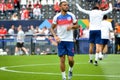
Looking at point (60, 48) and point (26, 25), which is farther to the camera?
point (26, 25)

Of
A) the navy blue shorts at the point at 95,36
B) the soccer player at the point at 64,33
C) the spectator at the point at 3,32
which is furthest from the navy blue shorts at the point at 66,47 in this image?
the spectator at the point at 3,32

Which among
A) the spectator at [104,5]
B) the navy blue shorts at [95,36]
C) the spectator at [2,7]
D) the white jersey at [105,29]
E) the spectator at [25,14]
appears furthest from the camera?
the spectator at [2,7]

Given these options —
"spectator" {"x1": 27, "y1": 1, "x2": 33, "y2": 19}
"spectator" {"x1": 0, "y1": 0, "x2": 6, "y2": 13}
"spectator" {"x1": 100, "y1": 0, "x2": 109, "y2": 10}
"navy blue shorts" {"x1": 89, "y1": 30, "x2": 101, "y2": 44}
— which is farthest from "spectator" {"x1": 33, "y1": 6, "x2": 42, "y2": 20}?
"navy blue shorts" {"x1": 89, "y1": 30, "x2": 101, "y2": 44}

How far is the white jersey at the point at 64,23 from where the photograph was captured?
42.8 ft

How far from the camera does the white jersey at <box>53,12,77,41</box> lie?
13.0 m

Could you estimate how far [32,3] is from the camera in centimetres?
4206

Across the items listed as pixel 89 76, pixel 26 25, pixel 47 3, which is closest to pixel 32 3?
pixel 47 3

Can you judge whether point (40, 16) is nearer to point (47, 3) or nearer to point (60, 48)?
point (47, 3)

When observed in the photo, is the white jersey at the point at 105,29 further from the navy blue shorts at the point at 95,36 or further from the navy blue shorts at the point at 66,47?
the navy blue shorts at the point at 66,47

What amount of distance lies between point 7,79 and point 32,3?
28.3 meters

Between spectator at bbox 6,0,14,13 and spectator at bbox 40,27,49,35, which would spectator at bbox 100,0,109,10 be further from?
spectator at bbox 6,0,14,13

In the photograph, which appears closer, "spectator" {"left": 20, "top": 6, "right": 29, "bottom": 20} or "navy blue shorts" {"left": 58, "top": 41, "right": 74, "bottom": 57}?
"navy blue shorts" {"left": 58, "top": 41, "right": 74, "bottom": 57}

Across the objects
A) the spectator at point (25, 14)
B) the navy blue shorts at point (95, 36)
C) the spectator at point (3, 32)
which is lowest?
the spectator at point (3, 32)

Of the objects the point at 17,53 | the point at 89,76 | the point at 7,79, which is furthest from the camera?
the point at 17,53
